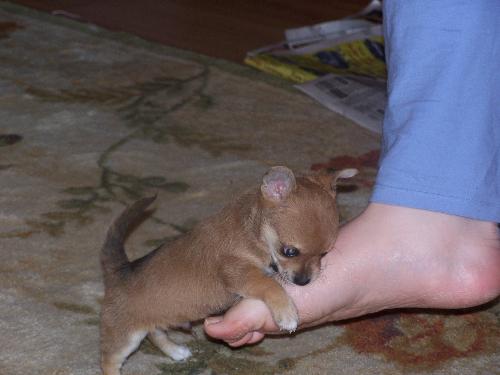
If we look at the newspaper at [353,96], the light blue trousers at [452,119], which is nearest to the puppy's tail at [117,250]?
the light blue trousers at [452,119]

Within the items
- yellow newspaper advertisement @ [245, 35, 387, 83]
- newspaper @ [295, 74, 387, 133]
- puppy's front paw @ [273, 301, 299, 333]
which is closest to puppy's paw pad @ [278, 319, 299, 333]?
puppy's front paw @ [273, 301, 299, 333]

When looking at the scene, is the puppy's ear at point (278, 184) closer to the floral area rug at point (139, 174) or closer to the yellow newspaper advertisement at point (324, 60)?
the floral area rug at point (139, 174)

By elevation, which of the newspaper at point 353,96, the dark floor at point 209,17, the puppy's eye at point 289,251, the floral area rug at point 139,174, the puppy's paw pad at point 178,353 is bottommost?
the puppy's paw pad at point 178,353

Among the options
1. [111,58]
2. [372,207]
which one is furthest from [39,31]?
[372,207]

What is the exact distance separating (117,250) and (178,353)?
0.19 meters

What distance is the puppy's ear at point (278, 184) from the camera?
1175 mm

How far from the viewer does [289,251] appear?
118 centimetres

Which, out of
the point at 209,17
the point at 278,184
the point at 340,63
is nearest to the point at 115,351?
the point at 278,184

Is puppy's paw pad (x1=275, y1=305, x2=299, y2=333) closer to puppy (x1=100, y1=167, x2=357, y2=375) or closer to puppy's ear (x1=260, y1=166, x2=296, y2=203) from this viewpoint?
puppy (x1=100, y1=167, x2=357, y2=375)

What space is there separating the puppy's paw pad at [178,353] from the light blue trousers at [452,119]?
1.39 ft

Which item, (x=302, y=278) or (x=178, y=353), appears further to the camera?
(x=178, y=353)

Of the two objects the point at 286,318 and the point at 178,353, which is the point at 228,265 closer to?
the point at 286,318

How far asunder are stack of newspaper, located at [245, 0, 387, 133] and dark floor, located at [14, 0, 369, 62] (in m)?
0.17

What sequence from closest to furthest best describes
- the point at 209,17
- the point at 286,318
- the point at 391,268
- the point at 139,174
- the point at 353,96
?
the point at 286,318, the point at 391,268, the point at 139,174, the point at 353,96, the point at 209,17
